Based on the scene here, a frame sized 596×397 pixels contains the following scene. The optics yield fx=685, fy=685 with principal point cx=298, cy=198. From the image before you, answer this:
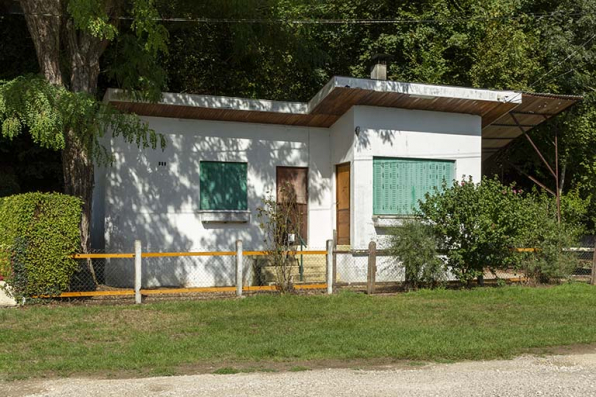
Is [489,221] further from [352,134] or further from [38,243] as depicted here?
[38,243]

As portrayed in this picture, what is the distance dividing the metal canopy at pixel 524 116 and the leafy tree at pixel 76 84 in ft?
31.0

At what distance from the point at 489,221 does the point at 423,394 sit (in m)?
8.21

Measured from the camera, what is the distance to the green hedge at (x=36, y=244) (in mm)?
12273

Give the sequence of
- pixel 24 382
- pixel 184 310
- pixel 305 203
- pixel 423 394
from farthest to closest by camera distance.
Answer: pixel 305 203, pixel 184 310, pixel 24 382, pixel 423 394

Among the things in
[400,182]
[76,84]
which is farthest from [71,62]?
[400,182]

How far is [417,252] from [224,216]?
4877 millimetres

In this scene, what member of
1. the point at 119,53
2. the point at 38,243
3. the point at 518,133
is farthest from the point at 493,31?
the point at 38,243

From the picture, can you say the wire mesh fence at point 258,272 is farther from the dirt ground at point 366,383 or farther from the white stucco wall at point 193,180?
the dirt ground at point 366,383

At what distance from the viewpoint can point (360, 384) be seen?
743cm

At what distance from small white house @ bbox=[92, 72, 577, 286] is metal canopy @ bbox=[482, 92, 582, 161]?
15cm

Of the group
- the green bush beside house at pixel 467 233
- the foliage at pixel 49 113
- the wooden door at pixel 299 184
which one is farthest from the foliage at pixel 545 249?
the foliage at pixel 49 113

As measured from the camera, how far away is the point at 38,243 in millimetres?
12359

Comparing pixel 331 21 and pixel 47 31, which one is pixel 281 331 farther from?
pixel 331 21

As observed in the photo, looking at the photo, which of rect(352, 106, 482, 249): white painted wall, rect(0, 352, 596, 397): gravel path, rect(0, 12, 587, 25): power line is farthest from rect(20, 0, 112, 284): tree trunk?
rect(0, 352, 596, 397): gravel path
